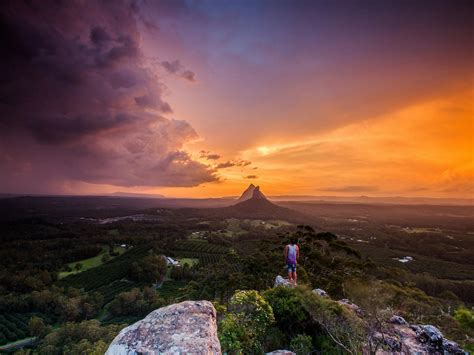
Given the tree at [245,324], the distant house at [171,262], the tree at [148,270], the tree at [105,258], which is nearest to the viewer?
the tree at [245,324]

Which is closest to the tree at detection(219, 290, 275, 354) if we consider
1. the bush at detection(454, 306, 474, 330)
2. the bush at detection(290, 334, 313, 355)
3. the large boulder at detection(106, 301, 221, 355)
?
the bush at detection(290, 334, 313, 355)

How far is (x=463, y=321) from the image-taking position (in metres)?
20.6

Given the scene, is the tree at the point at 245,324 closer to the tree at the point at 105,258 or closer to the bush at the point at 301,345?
the bush at the point at 301,345

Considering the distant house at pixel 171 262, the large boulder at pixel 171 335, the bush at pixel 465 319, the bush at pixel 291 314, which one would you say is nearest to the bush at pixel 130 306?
the distant house at pixel 171 262

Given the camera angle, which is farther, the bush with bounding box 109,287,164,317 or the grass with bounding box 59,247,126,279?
the grass with bounding box 59,247,126,279

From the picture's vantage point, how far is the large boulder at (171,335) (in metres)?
6.00

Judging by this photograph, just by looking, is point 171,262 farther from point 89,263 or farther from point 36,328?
point 36,328

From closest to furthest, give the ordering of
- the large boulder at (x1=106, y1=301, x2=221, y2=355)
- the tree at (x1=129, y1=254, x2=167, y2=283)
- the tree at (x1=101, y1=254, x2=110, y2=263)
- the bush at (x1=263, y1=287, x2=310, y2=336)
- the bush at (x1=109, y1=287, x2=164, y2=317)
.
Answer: the large boulder at (x1=106, y1=301, x2=221, y2=355)
the bush at (x1=263, y1=287, x2=310, y2=336)
the bush at (x1=109, y1=287, x2=164, y2=317)
the tree at (x1=129, y1=254, x2=167, y2=283)
the tree at (x1=101, y1=254, x2=110, y2=263)

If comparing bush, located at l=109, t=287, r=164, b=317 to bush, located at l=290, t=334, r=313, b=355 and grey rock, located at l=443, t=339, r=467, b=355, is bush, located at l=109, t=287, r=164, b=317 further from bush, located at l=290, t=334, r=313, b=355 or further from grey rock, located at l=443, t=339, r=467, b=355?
grey rock, located at l=443, t=339, r=467, b=355

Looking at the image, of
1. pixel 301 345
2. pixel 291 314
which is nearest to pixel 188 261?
pixel 291 314

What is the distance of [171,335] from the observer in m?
6.35

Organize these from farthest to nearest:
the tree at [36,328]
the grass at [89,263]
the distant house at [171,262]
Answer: the grass at [89,263], the distant house at [171,262], the tree at [36,328]

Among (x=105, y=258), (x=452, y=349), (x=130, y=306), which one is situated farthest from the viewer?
(x=105, y=258)

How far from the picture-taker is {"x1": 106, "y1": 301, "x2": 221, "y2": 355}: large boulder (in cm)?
600
